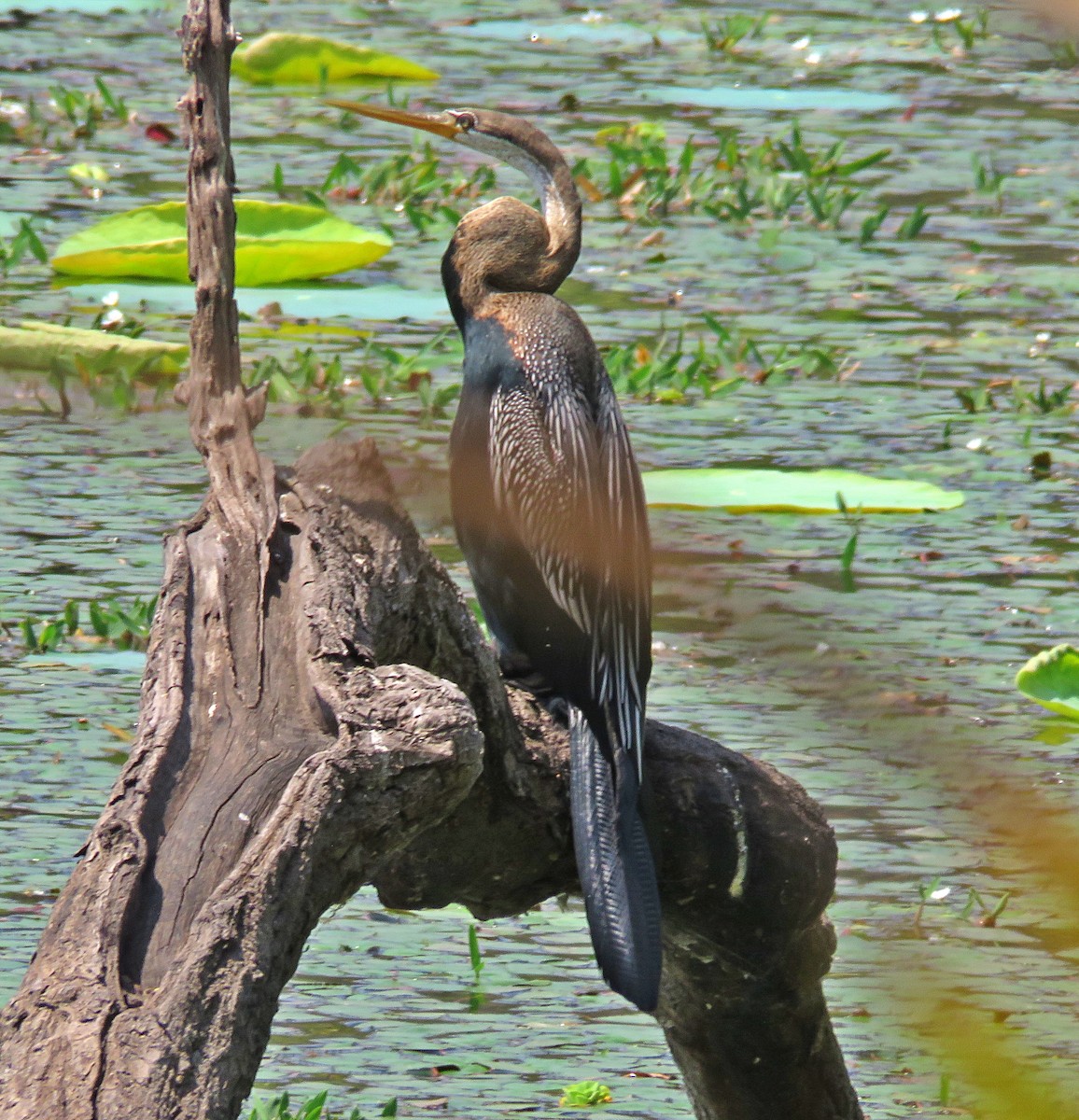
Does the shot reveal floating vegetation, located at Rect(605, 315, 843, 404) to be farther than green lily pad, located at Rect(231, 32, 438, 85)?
No

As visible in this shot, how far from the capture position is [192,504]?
4.24 meters

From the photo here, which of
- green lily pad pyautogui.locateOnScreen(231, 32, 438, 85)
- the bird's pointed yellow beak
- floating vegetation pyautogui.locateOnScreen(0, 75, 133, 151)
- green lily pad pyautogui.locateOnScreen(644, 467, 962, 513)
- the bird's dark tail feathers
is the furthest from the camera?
green lily pad pyautogui.locateOnScreen(231, 32, 438, 85)

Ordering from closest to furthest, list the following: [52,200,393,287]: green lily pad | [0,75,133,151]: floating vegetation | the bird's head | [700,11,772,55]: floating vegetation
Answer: the bird's head < [52,200,393,287]: green lily pad < [0,75,133,151]: floating vegetation < [700,11,772,55]: floating vegetation

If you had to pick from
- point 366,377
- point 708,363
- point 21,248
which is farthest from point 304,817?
point 21,248

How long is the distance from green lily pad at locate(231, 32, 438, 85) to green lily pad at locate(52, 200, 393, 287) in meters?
2.11

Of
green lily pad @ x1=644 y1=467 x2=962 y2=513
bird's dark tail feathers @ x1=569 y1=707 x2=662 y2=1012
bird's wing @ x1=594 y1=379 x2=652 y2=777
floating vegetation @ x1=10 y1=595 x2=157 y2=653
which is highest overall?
bird's wing @ x1=594 y1=379 x2=652 y2=777

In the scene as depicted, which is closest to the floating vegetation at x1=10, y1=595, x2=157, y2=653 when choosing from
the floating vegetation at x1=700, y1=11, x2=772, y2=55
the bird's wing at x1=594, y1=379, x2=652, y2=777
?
the bird's wing at x1=594, y1=379, x2=652, y2=777

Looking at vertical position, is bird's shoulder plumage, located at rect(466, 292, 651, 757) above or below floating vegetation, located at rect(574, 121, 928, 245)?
above

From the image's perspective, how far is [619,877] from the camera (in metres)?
2.11

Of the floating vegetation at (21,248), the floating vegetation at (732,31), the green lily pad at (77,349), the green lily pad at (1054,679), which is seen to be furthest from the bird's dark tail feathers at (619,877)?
the floating vegetation at (732,31)

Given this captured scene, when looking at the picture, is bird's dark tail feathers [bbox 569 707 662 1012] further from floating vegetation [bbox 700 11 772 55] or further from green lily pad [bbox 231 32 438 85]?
floating vegetation [bbox 700 11 772 55]

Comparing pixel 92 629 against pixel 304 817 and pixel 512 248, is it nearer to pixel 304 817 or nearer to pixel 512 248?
pixel 512 248

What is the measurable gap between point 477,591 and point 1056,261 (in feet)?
12.7

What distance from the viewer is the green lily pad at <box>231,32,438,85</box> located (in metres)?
7.48
